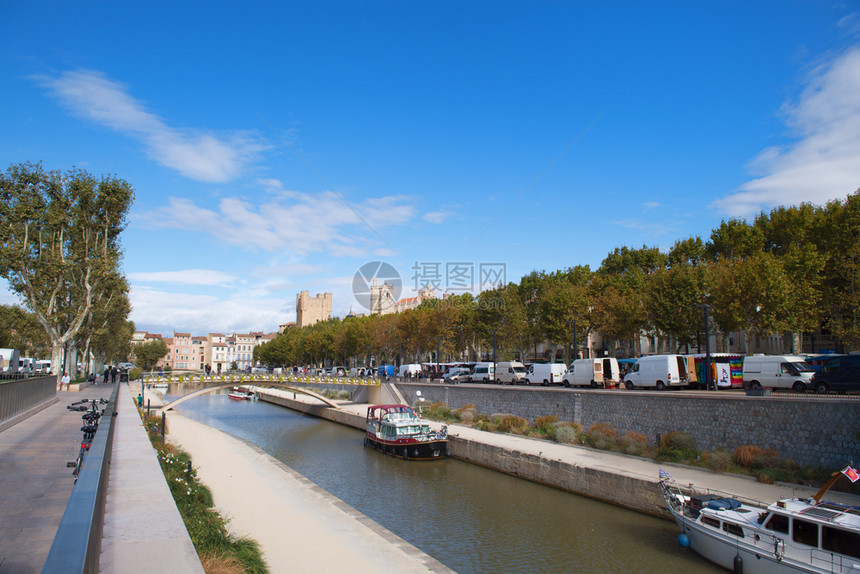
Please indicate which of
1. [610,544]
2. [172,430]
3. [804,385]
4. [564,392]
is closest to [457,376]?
[564,392]

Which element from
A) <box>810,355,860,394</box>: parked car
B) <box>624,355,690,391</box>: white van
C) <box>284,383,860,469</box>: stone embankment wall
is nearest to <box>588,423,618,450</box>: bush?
<box>284,383,860,469</box>: stone embankment wall

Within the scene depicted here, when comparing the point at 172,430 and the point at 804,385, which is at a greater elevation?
the point at 804,385

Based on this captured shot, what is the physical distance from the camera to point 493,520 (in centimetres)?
1881

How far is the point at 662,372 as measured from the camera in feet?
102

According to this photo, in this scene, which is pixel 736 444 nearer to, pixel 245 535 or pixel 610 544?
pixel 610 544

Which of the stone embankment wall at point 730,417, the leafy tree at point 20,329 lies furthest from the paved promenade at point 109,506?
the leafy tree at point 20,329

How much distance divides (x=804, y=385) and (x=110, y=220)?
45623mm

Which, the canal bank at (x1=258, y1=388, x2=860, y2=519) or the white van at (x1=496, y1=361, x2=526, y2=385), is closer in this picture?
the canal bank at (x1=258, y1=388, x2=860, y2=519)

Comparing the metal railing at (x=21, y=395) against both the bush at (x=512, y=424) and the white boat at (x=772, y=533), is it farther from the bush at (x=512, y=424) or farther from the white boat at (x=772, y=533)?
the bush at (x=512, y=424)

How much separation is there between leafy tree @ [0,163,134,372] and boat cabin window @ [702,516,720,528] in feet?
130

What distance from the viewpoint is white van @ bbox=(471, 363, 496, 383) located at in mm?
49969

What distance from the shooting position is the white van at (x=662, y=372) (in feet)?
102

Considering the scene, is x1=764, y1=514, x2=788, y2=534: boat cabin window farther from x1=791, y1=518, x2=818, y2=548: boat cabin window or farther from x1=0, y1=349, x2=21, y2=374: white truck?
x1=0, y1=349, x2=21, y2=374: white truck

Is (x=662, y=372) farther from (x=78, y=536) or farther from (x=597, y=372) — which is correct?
(x=78, y=536)
